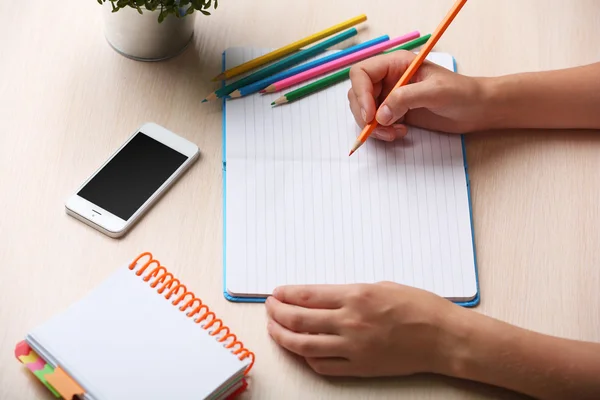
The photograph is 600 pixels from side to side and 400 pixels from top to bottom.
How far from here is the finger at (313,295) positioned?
749 millimetres

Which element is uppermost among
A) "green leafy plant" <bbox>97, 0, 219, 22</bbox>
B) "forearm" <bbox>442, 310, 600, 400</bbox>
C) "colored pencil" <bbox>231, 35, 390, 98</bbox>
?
"green leafy plant" <bbox>97, 0, 219, 22</bbox>

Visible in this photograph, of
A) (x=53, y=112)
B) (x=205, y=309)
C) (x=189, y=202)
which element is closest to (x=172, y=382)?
(x=205, y=309)

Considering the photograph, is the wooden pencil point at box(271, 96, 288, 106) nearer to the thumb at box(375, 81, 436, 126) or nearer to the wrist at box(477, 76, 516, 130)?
the thumb at box(375, 81, 436, 126)

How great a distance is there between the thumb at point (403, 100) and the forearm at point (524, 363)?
26 centimetres

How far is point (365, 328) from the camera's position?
0.73 metres

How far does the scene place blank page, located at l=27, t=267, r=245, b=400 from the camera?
675mm

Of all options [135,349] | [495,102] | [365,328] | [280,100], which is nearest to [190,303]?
[135,349]

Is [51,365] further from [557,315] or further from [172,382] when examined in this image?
[557,315]

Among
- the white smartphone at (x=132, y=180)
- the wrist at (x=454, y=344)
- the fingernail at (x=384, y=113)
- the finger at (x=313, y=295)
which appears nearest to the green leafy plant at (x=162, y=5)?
the white smartphone at (x=132, y=180)

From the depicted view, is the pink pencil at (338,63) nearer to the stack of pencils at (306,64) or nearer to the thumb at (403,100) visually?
the stack of pencils at (306,64)

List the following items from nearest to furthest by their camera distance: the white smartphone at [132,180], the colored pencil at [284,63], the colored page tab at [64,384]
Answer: the colored page tab at [64,384] < the white smartphone at [132,180] < the colored pencil at [284,63]

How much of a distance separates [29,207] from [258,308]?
0.28 meters

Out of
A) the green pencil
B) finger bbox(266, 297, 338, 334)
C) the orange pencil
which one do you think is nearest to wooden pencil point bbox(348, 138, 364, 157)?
the orange pencil

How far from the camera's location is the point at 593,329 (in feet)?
2.60
